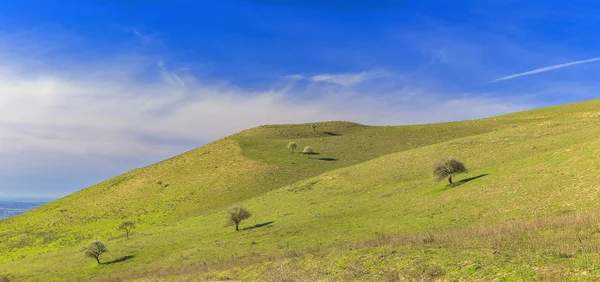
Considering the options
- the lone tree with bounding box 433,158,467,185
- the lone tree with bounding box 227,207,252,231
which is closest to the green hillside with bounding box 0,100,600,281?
the lone tree with bounding box 433,158,467,185

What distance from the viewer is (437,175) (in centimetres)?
5231

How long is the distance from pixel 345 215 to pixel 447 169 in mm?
15363

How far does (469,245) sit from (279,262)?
10584mm

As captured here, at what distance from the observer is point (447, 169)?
51.5 m

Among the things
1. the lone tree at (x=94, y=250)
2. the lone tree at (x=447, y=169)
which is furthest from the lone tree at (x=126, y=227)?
the lone tree at (x=447, y=169)

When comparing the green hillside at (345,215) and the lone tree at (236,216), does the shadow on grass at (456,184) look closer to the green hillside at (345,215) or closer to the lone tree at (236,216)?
the green hillside at (345,215)

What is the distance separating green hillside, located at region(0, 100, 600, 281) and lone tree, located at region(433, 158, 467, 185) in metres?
2.06

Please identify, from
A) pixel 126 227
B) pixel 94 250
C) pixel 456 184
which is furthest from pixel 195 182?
pixel 456 184

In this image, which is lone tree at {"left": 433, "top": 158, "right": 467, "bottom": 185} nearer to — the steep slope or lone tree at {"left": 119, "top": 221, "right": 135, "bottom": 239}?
the steep slope

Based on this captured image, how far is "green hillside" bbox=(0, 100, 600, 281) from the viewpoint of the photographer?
1812cm

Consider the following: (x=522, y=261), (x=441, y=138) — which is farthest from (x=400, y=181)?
(x=441, y=138)

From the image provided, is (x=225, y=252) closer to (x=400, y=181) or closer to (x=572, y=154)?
(x=400, y=181)

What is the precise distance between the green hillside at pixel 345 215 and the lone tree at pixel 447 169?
81.2 inches

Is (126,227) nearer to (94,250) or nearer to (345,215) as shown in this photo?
(94,250)
